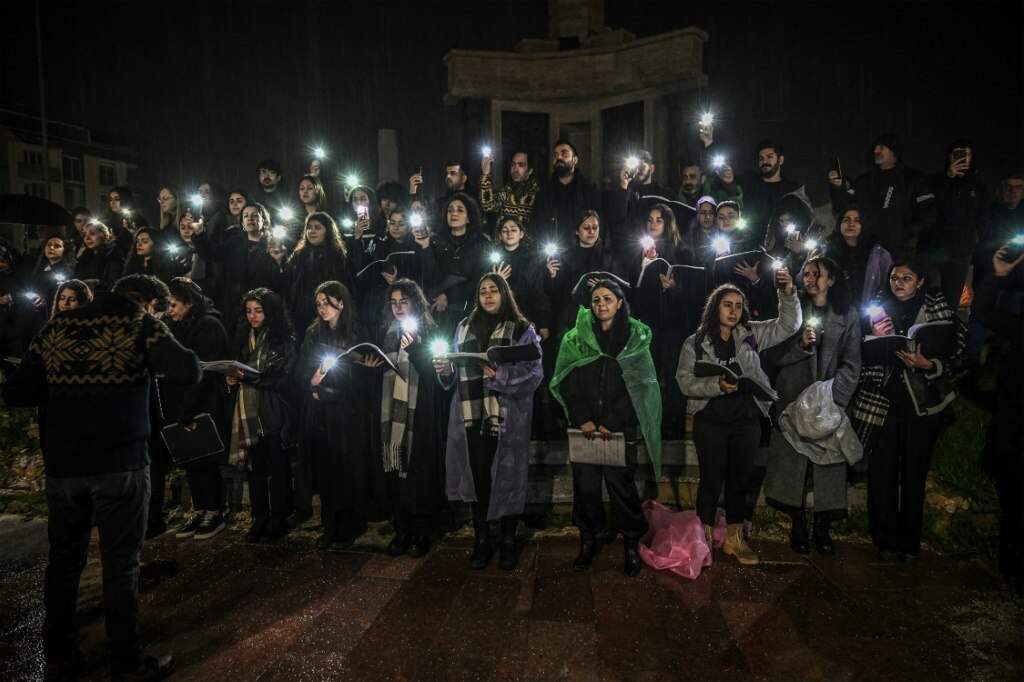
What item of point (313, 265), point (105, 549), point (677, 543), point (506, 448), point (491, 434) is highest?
point (313, 265)

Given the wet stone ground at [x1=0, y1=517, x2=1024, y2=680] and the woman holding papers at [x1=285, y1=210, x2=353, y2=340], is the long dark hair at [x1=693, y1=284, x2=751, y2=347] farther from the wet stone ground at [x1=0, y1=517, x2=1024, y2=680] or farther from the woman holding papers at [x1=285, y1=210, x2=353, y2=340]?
the woman holding papers at [x1=285, y1=210, x2=353, y2=340]

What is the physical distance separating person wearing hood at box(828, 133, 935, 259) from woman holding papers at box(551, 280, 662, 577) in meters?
3.71

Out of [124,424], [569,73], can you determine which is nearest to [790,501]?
[124,424]

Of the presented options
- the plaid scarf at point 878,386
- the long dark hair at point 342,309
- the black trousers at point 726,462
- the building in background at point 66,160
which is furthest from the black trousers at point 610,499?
the building in background at point 66,160

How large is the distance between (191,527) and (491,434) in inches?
125

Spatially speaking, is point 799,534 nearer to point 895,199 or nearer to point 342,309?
point 895,199

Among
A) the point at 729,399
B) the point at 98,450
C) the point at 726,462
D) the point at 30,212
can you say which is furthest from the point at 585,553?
the point at 30,212

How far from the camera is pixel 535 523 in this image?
601 centimetres

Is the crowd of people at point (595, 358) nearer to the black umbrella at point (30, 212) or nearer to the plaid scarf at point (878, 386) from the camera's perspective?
the plaid scarf at point (878, 386)

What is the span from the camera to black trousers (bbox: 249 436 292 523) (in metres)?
5.78

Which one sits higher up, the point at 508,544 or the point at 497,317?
the point at 497,317

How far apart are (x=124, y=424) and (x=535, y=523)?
375 cm

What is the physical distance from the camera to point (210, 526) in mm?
5875

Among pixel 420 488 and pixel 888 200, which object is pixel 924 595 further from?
pixel 888 200
